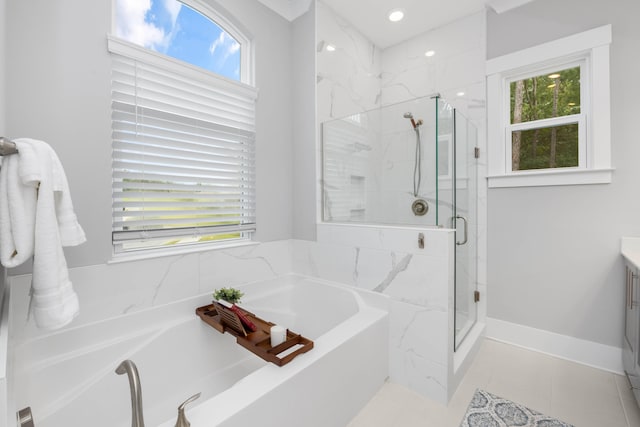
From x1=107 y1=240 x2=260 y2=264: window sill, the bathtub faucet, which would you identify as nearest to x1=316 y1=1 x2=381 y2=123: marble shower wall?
x1=107 y1=240 x2=260 y2=264: window sill

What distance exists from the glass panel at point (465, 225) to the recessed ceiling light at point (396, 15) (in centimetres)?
113

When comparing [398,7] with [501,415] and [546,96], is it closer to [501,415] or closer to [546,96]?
[546,96]

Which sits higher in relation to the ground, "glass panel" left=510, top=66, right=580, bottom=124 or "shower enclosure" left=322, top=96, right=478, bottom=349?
"glass panel" left=510, top=66, right=580, bottom=124

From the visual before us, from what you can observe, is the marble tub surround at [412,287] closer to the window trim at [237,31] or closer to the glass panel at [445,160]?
the glass panel at [445,160]

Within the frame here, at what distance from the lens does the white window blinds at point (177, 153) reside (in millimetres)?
1621

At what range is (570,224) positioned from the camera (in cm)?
213

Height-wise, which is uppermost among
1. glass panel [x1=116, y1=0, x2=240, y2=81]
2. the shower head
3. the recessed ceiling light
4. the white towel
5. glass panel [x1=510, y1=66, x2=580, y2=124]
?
the recessed ceiling light

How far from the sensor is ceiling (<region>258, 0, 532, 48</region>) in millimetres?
2367

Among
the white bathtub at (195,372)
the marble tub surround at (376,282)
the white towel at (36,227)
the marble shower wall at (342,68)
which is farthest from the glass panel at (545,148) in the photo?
the white towel at (36,227)

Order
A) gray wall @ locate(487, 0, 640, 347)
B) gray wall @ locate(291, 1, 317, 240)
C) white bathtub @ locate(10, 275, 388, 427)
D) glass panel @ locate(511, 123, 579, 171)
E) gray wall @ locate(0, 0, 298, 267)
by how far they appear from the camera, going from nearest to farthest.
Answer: white bathtub @ locate(10, 275, 388, 427), gray wall @ locate(0, 0, 298, 267), gray wall @ locate(487, 0, 640, 347), glass panel @ locate(511, 123, 579, 171), gray wall @ locate(291, 1, 317, 240)

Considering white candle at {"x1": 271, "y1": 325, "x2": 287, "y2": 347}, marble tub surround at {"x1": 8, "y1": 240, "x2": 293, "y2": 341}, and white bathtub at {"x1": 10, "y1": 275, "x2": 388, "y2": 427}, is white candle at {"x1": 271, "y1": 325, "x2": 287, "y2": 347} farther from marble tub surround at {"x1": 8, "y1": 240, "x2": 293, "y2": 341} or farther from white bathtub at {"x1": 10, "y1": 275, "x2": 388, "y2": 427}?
marble tub surround at {"x1": 8, "y1": 240, "x2": 293, "y2": 341}

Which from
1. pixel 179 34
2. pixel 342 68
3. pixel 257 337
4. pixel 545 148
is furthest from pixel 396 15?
pixel 257 337

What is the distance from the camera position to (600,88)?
78.0 inches

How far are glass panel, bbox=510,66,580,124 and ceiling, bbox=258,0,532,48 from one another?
0.61 meters
